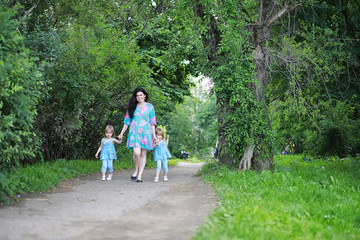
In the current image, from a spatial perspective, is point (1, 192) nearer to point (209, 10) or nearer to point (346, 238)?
point (346, 238)

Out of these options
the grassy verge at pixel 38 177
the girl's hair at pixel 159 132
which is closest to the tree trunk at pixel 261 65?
the girl's hair at pixel 159 132

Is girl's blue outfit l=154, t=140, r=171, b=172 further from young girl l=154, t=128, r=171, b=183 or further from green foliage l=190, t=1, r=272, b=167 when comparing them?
green foliage l=190, t=1, r=272, b=167

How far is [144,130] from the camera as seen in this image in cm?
935

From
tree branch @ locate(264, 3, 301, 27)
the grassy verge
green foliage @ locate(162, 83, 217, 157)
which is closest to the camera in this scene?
the grassy verge

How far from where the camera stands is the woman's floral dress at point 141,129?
9.25 metres

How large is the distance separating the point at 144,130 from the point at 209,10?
3.57 metres

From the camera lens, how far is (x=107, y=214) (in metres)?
5.18

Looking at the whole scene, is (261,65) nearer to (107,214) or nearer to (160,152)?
(160,152)

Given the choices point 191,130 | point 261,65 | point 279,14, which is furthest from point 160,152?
point 191,130

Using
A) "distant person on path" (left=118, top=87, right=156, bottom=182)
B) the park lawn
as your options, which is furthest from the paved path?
"distant person on path" (left=118, top=87, right=156, bottom=182)

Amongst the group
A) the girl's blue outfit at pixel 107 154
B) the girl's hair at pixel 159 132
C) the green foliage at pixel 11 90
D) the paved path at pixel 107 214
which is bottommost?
the paved path at pixel 107 214

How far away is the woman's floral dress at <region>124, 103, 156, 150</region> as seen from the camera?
9250 millimetres

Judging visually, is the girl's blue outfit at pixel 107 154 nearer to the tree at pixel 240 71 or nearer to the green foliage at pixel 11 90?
the tree at pixel 240 71

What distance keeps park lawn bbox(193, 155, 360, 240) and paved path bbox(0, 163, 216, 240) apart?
0.37 m
